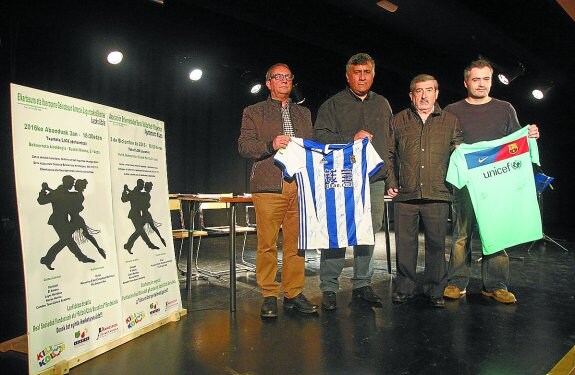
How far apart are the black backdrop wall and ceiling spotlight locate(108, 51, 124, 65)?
108 millimetres

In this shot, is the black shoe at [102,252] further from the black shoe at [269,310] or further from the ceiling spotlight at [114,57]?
the ceiling spotlight at [114,57]

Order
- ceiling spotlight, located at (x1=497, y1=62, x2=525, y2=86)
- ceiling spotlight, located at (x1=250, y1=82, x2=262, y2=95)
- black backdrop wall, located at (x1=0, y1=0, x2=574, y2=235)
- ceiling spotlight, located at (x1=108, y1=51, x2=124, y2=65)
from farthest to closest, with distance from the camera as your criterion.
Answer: ceiling spotlight, located at (x1=250, y1=82, x2=262, y2=95) → ceiling spotlight, located at (x1=497, y1=62, x2=525, y2=86) → ceiling spotlight, located at (x1=108, y1=51, x2=124, y2=65) → black backdrop wall, located at (x1=0, y1=0, x2=574, y2=235)

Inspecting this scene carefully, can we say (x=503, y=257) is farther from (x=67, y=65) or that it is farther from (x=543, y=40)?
(x=67, y=65)

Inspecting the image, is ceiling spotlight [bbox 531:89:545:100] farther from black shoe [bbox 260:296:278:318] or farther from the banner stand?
the banner stand

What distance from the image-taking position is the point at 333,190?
3.06m

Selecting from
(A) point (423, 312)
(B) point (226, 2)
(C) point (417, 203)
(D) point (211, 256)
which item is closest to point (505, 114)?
(C) point (417, 203)

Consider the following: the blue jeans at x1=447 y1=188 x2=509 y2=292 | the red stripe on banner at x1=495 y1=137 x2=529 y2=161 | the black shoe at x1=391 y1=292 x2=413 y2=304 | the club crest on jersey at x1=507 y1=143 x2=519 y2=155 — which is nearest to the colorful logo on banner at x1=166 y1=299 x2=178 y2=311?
the black shoe at x1=391 y1=292 x2=413 y2=304

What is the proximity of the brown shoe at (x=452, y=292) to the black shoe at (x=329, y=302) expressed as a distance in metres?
0.97

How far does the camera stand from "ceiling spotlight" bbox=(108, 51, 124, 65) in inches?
264

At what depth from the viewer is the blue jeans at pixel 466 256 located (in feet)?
10.9

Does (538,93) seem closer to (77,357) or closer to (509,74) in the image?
(509,74)

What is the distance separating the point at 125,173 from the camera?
2518 mm

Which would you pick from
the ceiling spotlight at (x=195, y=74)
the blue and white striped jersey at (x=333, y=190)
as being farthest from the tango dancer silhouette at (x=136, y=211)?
the ceiling spotlight at (x=195, y=74)

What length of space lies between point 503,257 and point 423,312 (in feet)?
2.95
